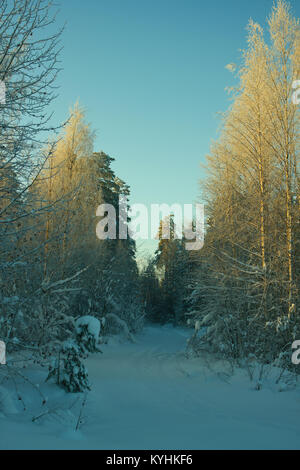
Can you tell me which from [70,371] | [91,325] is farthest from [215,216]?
[70,371]

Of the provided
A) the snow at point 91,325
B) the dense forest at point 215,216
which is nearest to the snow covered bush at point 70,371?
the dense forest at point 215,216

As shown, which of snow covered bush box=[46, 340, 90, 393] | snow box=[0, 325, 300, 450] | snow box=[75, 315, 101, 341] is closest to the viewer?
snow box=[0, 325, 300, 450]

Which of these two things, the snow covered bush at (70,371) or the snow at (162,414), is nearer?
the snow at (162,414)

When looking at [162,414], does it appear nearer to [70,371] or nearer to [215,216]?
[70,371]

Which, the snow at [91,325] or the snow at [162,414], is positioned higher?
the snow at [91,325]

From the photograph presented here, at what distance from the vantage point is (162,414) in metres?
5.50

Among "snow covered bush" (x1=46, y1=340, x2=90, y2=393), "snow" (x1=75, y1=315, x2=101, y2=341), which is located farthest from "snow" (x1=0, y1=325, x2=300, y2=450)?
"snow" (x1=75, y1=315, x2=101, y2=341)

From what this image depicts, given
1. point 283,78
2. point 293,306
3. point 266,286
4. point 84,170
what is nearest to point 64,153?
point 84,170

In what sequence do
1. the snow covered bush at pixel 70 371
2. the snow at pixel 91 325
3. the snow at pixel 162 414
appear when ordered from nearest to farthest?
the snow at pixel 162 414 < the snow covered bush at pixel 70 371 < the snow at pixel 91 325

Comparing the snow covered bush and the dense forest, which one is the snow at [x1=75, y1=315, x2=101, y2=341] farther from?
the snow covered bush

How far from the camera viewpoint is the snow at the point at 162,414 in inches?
157

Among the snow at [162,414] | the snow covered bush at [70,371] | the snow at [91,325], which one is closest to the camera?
the snow at [162,414]

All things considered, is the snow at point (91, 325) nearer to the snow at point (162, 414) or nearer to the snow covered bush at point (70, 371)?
the snow at point (162, 414)

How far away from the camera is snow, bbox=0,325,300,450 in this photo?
3.98 meters
